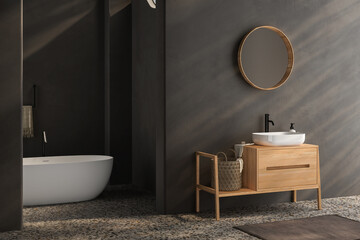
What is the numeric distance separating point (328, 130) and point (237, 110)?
1.25 meters

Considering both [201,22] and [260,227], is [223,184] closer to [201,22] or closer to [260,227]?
[260,227]

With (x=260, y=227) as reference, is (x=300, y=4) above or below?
above

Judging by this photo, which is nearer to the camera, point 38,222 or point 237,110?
point 38,222

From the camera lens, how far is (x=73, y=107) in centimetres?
623

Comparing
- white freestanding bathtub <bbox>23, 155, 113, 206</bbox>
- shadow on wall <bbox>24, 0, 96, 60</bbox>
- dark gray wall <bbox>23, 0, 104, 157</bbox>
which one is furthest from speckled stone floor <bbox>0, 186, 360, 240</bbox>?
shadow on wall <bbox>24, 0, 96, 60</bbox>

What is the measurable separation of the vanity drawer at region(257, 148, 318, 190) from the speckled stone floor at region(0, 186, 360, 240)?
0.32 meters

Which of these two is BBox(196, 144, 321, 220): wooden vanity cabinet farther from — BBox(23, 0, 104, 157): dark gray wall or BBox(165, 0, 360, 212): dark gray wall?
BBox(23, 0, 104, 157): dark gray wall

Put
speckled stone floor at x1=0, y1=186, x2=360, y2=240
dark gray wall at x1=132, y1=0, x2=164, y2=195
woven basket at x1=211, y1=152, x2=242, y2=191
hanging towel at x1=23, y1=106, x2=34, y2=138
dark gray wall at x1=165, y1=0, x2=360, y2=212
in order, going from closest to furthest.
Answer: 1. speckled stone floor at x1=0, y1=186, x2=360, y2=240
2. woven basket at x1=211, y1=152, x2=242, y2=191
3. dark gray wall at x1=165, y1=0, x2=360, y2=212
4. dark gray wall at x1=132, y1=0, x2=164, y2=195
5. hanging towel at x1=23, y1=106, x2=34, y2=138

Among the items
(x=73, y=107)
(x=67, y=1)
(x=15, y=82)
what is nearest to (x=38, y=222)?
(x=15, y=82)

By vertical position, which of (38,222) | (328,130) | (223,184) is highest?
(328,130)

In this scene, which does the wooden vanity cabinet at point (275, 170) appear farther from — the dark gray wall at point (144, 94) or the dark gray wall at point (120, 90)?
the dark gray wall at point (120, 90)

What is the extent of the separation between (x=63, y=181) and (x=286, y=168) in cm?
245

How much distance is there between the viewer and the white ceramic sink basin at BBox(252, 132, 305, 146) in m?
4.54

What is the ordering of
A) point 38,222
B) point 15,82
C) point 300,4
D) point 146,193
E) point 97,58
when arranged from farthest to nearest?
1. point 97,58
2. point 146,193
3. point 300,4
4. point 38,222
5. point 15,82
